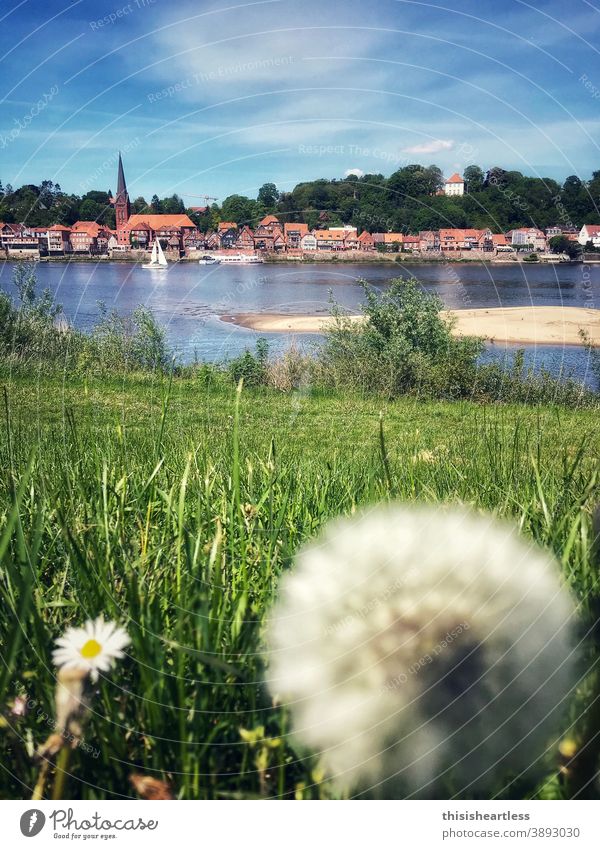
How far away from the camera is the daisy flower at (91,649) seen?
746 mm

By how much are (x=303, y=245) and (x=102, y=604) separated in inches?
74.9

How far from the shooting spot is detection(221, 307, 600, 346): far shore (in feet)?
30.6

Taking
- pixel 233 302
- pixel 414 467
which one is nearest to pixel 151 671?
pixel 414 467

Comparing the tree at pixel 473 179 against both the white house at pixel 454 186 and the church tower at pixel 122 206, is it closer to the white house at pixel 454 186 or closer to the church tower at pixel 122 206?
the white house at pixel 454 186

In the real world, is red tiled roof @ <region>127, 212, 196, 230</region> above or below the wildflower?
above

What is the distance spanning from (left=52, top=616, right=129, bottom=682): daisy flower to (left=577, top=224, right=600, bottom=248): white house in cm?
134

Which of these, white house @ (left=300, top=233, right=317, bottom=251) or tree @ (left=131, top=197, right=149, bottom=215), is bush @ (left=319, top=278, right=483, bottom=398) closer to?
white house @ (left=300, top=233, right=317, bottom=251)

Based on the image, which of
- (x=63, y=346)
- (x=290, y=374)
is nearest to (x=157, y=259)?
(x=63, y=346)

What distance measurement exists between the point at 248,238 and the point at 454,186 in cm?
106

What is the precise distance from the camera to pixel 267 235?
2.31m

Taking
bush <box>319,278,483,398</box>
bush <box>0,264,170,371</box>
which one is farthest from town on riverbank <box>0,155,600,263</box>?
bush <box>319,278,483,398</box>

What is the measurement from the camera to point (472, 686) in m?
0.69

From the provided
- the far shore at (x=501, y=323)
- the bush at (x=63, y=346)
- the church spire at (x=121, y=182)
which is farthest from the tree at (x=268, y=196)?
the far shore at (x=501, y=323)

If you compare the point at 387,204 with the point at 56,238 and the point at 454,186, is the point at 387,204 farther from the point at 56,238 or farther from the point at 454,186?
the point at 56,238
